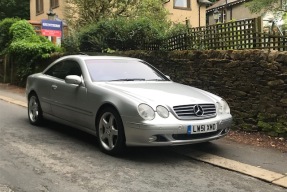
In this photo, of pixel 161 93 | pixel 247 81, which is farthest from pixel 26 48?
pixel 161 93

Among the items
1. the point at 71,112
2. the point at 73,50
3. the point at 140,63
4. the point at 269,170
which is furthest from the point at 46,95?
the point at 73,50

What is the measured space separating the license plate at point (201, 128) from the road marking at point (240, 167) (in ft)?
1.43

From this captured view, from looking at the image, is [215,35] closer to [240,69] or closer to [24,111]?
[240,69]

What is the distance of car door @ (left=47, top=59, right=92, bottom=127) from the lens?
257 inches

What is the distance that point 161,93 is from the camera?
19.7 ft

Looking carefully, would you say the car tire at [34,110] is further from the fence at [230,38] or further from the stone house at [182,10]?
the stone house at [182,10]

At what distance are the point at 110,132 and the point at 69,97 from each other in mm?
1261

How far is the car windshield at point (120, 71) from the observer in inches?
267

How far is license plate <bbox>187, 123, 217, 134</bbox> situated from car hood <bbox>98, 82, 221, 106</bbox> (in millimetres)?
348

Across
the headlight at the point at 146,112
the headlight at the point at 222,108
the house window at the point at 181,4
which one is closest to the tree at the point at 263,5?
the house window at the point at 181,4

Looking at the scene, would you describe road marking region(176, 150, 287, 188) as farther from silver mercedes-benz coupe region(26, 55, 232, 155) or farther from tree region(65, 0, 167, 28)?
tree region(65, 0, 167, 28)

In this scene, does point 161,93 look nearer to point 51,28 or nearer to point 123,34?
point 123,34

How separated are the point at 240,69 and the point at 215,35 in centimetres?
146

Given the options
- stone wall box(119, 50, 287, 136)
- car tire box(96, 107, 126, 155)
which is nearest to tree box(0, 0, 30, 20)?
stone wall box(119, 50, 287, 136)
